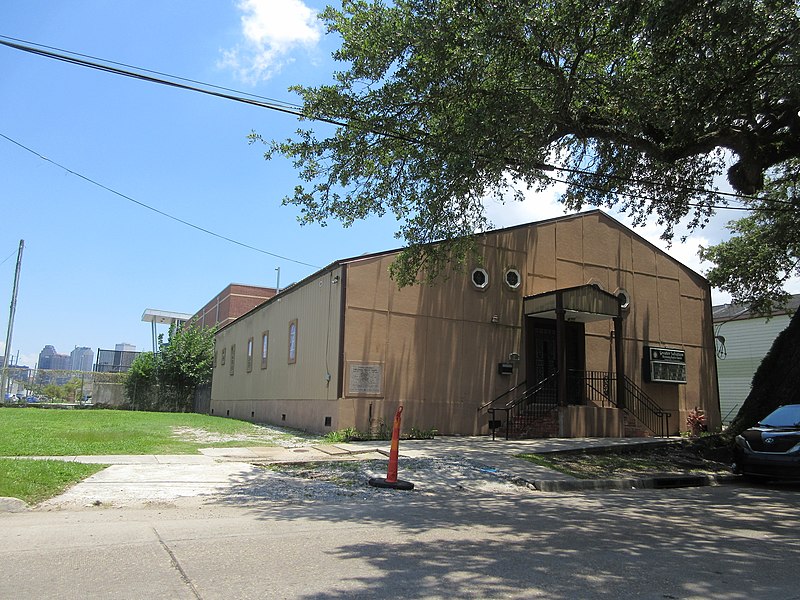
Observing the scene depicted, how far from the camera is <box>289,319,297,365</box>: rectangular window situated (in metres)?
19.5

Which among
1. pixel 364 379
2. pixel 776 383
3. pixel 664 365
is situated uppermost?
pixel 664 365

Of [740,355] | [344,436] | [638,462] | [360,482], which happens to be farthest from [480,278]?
[740,355]

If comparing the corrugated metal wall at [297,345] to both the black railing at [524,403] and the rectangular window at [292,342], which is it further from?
the black railing at [524,403]

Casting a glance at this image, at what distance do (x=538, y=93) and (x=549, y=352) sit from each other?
33.2ft

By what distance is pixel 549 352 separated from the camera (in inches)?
738

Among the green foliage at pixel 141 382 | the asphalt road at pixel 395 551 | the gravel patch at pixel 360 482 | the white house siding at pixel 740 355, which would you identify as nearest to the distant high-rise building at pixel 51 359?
the green foliage at pixel 141 382

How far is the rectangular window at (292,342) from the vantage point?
1955cm

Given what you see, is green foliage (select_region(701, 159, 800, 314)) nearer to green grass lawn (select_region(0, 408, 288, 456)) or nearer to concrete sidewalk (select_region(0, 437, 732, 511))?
concrete sidewalk (select_region(0, 437, 732, 511))

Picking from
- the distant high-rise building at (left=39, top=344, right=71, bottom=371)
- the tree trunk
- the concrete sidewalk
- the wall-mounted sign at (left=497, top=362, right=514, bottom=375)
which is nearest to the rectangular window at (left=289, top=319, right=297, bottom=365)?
the concrete sidewalk

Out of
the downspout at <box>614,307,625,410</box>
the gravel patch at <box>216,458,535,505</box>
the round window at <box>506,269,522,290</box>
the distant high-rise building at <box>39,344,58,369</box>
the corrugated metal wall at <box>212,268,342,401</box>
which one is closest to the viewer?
the gravel patch at <box>216,458,535,505</box>

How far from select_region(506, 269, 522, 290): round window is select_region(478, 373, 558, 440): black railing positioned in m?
2.93

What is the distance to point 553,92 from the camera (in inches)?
399

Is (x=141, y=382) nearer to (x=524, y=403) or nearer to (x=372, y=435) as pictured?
(x=372, y=435)

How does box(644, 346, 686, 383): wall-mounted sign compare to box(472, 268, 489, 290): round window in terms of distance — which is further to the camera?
box(644, 346, 686, 383): wall-mounted sign
